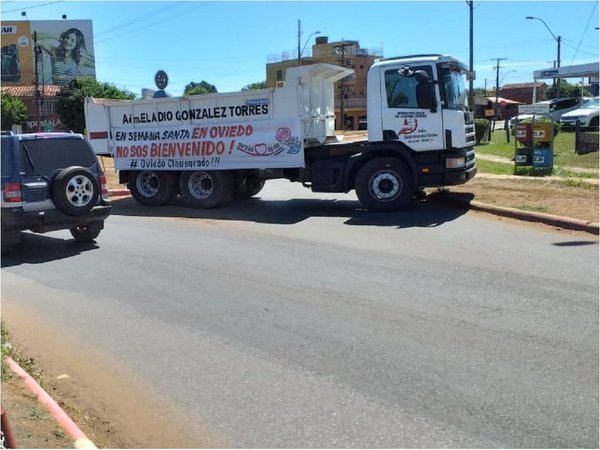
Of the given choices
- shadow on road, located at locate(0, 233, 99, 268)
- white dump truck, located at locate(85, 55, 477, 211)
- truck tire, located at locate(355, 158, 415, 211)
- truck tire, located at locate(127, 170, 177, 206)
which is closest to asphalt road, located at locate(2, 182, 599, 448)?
shadow on road, located at locate(0, 233, 99, 268)

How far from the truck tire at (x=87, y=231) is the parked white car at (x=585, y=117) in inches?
975

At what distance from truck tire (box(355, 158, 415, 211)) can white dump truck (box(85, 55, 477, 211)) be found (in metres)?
0.02

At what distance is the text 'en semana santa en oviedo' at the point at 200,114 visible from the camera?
12.9 meters

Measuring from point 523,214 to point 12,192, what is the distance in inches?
324

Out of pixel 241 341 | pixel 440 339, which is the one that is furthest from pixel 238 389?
pixel 440 339

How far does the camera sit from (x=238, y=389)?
14.8ft

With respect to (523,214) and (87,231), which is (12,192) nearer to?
(87,231)

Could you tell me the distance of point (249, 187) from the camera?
15062mm

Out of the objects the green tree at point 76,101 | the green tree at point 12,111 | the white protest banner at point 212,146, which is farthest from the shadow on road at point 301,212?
the green tree at point 12,111

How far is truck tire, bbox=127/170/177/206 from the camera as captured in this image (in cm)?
1429

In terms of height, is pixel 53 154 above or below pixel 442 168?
above

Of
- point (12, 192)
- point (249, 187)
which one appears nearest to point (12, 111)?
point (249, 187)

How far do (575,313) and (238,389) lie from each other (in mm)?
3373

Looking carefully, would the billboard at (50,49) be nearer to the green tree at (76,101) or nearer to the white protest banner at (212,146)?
the green tree at (76,101)
